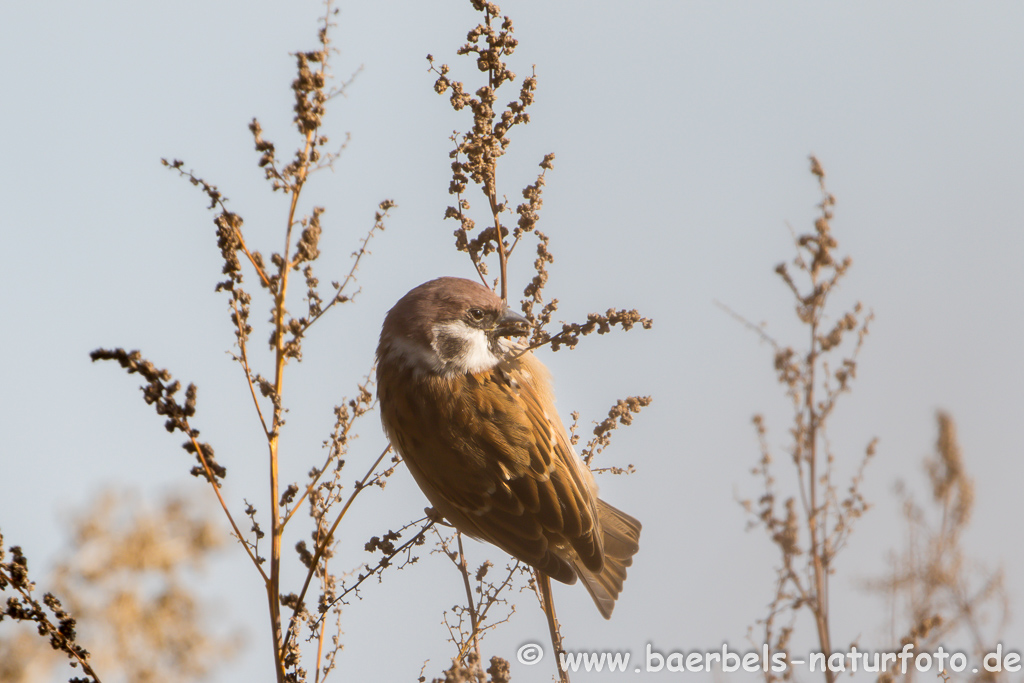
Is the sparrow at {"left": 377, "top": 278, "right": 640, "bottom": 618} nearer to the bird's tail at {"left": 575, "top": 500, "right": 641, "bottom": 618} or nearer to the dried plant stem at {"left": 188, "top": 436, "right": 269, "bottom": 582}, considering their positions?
the bird's tail at {"left": 575, "top": 500, "right": 641, "bottom": 618}

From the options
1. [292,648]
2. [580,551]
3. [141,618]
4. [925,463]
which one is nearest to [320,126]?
[292,648]

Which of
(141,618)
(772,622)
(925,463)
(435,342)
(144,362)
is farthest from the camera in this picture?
(141,618)

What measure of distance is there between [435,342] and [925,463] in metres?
2.86

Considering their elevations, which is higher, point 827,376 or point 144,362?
point 827,376

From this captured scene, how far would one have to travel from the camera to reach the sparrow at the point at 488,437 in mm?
3469

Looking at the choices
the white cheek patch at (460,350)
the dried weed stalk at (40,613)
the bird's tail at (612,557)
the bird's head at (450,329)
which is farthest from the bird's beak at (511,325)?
the dried weed stalk at (40,613)

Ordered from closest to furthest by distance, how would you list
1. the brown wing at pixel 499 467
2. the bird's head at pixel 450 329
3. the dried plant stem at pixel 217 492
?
the dried plant stem at pixel 217 492, the brown wing at pixel 499 467, the bird's head at pixel 450 329

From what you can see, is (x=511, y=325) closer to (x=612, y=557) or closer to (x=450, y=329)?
(x=450, y=329)

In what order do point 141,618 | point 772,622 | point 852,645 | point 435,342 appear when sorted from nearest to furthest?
1. point 852,645
2. point 772,622
3. point 435,342
4. point 141,618

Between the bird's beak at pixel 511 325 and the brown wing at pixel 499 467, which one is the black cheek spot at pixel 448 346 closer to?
the brown wing at pixel 499 467

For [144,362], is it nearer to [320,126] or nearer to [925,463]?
[320,126]

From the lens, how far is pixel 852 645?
2617 mm

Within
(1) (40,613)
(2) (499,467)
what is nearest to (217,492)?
(1) (40,613)

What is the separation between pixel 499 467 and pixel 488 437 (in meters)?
0.13
